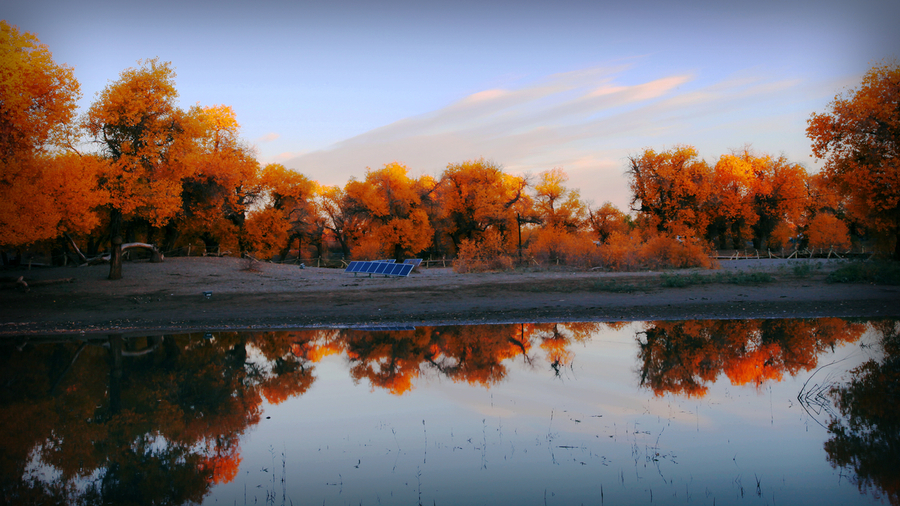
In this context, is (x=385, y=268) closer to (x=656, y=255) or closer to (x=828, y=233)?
(x=656, y=255)

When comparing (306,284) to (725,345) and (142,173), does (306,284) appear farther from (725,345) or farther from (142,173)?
(725,345)

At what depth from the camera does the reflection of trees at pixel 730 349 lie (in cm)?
890

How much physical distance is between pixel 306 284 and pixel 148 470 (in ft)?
58.8

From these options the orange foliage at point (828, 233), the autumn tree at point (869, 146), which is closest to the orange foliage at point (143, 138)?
the autumn tree at point (869, 146)

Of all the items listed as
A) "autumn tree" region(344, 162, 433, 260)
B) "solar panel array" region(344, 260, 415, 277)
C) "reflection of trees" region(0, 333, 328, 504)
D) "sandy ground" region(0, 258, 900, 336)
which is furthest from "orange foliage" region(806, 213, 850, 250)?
"reflection of trees" region(0, 333, 328, 504)

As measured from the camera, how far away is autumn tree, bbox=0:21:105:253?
1959cm

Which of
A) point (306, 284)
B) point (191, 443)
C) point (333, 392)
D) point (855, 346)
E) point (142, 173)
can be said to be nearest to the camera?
point (191, 443)

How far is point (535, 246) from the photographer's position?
39.7 meters

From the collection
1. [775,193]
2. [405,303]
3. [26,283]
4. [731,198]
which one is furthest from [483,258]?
[775,193]

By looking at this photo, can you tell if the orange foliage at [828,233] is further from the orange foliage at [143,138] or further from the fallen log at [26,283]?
the fallen log at [26,283]

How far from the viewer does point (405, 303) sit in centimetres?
1809

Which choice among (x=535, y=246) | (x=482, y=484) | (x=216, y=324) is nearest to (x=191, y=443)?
→ (x=482, y=484)

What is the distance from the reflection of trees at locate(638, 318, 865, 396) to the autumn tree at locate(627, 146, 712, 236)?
102 feet

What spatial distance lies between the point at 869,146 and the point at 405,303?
829 inches
